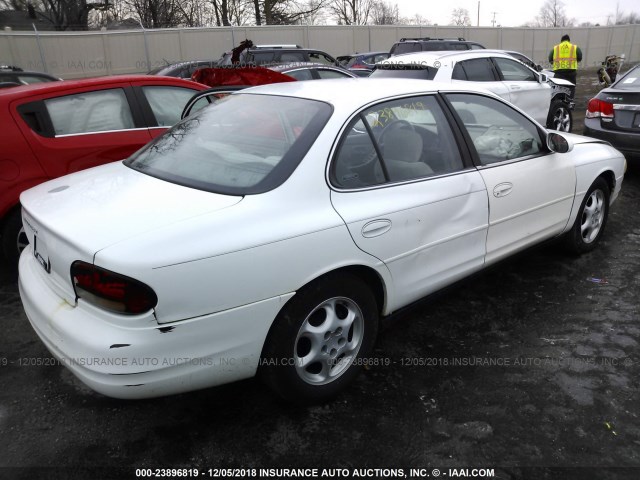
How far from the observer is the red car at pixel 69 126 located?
13.2ft

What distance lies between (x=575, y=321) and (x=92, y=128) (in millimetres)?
4126

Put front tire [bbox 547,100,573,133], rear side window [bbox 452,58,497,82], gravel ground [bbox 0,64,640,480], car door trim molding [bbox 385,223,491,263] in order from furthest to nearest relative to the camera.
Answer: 1. front tire [bbox 547,100,573,133]
2. rear side window [bbox 452,58,497,82]
3. car door trim molding [bbox 385,223,491,263]
4. gravel ground [bbox 0,64,640,480]

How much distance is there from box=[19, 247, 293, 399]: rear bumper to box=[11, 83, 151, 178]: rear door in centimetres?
230

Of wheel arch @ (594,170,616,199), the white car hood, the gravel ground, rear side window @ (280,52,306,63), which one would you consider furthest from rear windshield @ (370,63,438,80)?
the white car hood

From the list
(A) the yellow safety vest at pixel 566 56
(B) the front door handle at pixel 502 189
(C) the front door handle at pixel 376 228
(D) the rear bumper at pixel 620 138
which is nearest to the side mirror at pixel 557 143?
(B) the front door handle at pixel 502 189

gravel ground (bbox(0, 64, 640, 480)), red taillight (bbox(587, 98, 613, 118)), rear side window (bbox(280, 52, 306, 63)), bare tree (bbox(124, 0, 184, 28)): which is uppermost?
bare tree (bbox(124, 0, 184, 28))

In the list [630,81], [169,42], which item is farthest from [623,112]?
[169,42]

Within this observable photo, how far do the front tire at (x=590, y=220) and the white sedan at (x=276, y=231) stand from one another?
784 mm

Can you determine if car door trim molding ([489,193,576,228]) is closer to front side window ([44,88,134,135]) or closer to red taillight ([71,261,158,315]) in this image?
red taillight ([71,261,158,315])

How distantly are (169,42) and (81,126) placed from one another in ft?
68.4

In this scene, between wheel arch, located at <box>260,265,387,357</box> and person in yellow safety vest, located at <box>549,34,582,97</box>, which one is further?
person in yellow safety vest, located at <box>549,34,582,97</box>

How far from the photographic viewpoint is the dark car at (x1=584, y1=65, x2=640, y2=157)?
242 inches

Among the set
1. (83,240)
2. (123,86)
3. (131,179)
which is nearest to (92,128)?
(123,86)

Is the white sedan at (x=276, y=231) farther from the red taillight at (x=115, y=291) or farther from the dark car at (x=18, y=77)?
the dark car at (x=18, y=77)
